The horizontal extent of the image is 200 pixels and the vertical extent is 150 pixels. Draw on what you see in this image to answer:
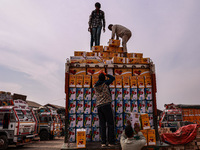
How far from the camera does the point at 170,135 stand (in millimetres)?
6531

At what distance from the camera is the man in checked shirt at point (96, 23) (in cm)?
1024

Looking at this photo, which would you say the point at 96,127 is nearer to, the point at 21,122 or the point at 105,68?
the point at 105,68

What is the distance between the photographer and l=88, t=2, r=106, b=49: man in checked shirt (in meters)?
10.2

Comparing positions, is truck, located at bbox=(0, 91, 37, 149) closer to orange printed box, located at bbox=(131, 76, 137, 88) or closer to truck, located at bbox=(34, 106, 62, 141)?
truck, located at bbox=(34, 106, 62, 141)

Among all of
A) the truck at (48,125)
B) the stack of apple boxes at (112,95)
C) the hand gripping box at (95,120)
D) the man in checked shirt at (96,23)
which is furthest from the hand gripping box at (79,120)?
the truck at (48,125)

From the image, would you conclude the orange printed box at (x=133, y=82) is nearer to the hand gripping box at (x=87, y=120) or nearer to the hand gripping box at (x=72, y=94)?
the hand gripping box at (x=87, y=120)

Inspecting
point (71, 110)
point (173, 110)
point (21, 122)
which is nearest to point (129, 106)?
point (71, 110)

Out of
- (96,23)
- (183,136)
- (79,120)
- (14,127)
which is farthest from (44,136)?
(183,136)

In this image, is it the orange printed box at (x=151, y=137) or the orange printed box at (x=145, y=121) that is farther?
the orange printed box at (x=145, y=121)

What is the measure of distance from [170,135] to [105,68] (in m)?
3.35

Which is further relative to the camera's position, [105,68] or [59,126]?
[59,126]

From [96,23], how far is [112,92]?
18.7 ft

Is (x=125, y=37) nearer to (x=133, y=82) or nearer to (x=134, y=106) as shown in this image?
(x=133, y=82)

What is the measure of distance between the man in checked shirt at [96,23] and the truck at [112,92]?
439 centimetres
